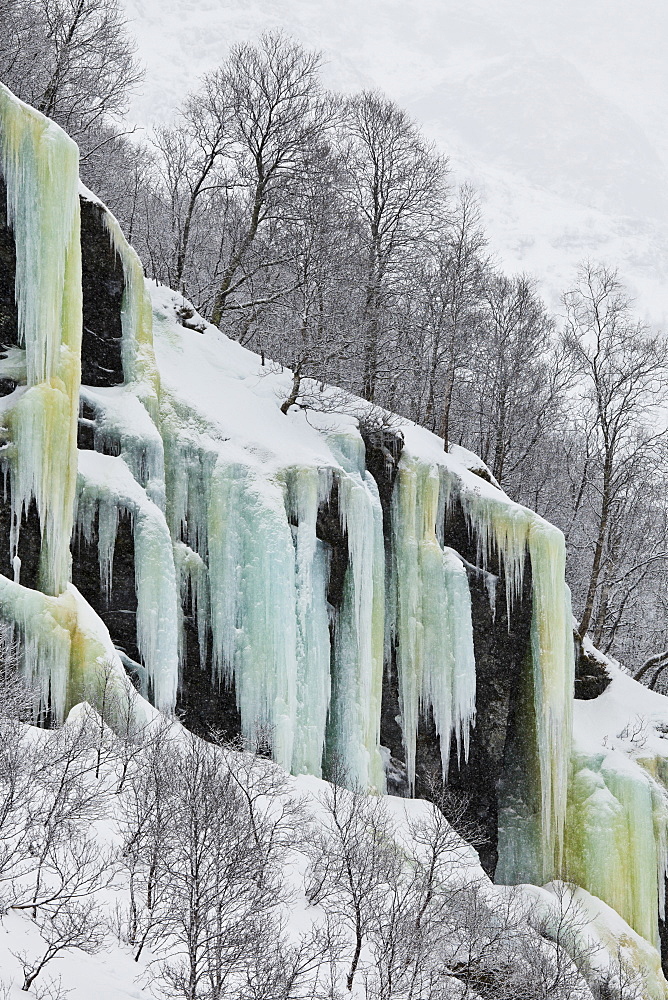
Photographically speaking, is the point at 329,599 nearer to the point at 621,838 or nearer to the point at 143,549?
the point at 143,549

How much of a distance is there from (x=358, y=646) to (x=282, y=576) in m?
2.16

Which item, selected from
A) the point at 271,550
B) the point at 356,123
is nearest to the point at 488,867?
the point at 271,550

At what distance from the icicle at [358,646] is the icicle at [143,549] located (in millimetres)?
3451

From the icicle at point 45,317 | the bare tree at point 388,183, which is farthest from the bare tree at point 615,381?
Answer: the icicle at point 45,317

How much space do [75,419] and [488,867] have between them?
12023 millimetres

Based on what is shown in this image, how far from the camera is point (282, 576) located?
48.6 feet

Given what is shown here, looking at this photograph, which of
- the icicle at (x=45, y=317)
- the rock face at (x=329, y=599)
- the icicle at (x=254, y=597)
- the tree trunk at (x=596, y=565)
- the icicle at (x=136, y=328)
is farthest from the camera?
the tree trunk at (x=596, y=565)

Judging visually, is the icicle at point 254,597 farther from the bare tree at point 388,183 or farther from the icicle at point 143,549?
the bare tree at point 388,183

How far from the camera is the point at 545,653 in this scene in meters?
18.6

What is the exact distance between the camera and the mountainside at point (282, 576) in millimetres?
12305

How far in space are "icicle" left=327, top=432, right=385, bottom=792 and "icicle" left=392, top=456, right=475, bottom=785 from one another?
0.82 metres

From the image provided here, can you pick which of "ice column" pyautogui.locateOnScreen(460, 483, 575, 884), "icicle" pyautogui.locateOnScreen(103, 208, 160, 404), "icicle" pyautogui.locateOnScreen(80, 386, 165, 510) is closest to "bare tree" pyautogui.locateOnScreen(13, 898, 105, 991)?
"icicle" pyautogui.locateOnScreen(80, 386, 165, 510)

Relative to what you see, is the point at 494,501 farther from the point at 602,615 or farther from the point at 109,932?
the point at 109,932

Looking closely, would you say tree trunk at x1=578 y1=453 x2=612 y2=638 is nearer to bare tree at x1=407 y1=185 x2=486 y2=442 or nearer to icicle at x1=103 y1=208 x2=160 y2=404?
bare tree at x1=407 y1=185 x2=486 y2=442
